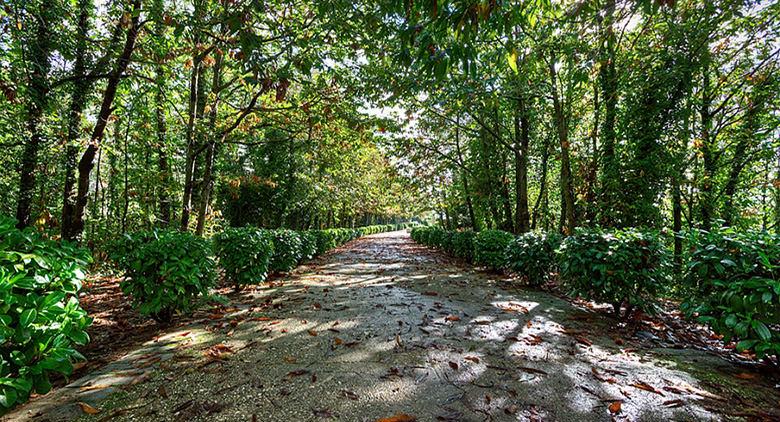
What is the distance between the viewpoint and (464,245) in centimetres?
1168

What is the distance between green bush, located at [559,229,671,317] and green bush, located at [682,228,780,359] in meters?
0.82

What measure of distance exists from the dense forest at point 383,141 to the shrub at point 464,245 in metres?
0.10

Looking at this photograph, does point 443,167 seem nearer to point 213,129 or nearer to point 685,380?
A: point 213,129

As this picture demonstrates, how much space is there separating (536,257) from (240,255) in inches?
223

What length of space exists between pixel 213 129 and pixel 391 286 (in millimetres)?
5389

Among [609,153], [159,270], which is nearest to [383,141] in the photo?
[609,153]

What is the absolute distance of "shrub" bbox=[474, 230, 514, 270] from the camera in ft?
27.0

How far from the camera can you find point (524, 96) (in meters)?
7.95

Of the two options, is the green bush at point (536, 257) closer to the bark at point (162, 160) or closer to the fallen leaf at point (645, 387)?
the fallen leaf at point (645, 387)

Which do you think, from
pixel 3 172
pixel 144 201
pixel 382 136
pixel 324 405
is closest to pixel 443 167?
pixel 382 136

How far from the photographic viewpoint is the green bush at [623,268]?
4.07 meters

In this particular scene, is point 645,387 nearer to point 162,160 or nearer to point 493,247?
point 493,247

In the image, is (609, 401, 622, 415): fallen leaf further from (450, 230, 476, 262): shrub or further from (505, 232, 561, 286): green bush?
(450, 230, 476, 262): shrub

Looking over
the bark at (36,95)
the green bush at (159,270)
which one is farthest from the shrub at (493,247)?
the bark at (36,95)
